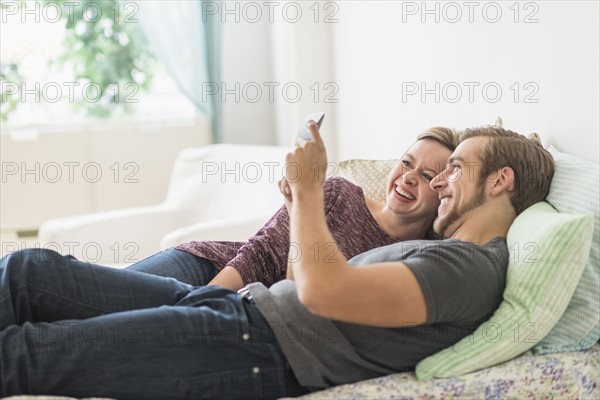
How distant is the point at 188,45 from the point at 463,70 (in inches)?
73.5

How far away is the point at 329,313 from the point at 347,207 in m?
0.70

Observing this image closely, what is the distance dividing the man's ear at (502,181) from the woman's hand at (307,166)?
41cm

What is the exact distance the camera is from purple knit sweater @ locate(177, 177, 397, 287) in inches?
81.5

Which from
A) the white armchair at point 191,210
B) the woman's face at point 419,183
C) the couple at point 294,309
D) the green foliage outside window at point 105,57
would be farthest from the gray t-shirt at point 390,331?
the green foliage outside window at point 105,57

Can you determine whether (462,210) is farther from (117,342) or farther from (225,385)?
(117,342)

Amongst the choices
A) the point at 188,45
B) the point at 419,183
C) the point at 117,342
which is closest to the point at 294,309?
the point at 117,342

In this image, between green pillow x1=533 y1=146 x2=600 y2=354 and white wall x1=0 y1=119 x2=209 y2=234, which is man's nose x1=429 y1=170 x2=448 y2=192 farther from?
white wall x1=0 y1=119 x2=209 y2=234

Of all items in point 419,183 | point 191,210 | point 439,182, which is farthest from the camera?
point 191,210

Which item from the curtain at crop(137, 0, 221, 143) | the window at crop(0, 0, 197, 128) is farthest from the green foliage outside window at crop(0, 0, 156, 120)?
the curtain at crop(137, 0, 221, 143)

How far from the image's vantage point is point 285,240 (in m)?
2.12

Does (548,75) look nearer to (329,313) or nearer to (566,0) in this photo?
(566,0)

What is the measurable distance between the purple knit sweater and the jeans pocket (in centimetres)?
51

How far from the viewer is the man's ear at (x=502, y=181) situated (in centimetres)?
179

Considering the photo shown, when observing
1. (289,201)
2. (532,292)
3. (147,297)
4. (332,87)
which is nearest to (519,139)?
(532,292)
